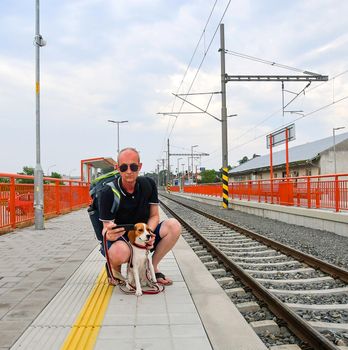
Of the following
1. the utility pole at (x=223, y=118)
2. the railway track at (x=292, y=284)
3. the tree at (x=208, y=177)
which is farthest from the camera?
the tree at (x=208, y=177)

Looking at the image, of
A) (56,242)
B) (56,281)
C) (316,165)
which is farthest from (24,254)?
(316,165)

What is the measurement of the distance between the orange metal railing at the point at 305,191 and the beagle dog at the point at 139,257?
8.02m

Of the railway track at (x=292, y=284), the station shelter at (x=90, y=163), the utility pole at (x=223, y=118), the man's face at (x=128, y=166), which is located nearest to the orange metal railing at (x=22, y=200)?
the railway track at (x=292, y=284)

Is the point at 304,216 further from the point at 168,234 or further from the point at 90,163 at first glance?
the point at 90,163

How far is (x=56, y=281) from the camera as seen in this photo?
4.99 meters

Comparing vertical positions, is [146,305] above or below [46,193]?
below

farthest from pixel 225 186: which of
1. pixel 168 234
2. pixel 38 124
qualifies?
pixel 168 234

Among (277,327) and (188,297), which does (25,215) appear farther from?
(277,327)

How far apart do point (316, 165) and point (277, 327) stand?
37.8 metres

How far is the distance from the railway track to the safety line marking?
56.4 inches

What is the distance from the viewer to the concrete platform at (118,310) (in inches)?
119

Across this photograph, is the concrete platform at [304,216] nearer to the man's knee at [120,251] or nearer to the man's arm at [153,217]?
the man's arm at [153,217]

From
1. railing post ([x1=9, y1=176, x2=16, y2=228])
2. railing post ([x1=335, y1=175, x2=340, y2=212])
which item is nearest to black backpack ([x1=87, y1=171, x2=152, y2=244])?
railing post ([x1=9, y1=176, x2=16, y2=228])

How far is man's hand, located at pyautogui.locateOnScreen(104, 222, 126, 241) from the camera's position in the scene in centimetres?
395
